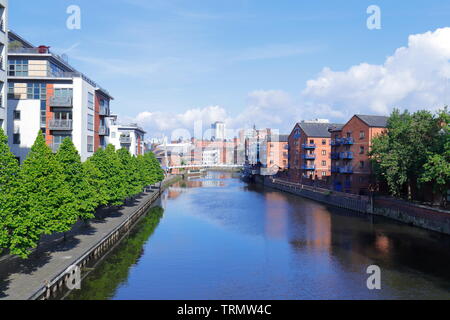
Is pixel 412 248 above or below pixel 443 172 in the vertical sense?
below

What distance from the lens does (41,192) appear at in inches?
1226

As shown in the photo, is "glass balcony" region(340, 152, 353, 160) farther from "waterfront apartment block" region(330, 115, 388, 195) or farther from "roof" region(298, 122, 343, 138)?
"roof" region(298, 122, 343, 138)

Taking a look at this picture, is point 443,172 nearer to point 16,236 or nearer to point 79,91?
point 16,236

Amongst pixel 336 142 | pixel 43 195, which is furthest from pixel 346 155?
pixel 43 195

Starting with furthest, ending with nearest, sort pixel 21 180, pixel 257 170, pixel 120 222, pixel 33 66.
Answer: pixel 257 170 → pixel 33 66 → pixel 120 222 → pixel 21 180

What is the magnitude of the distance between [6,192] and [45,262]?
7453mm

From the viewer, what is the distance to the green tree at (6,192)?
23891mm

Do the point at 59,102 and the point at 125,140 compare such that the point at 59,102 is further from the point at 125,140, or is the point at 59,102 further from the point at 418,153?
the point at 418,153

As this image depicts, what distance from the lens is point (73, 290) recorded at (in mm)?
28016

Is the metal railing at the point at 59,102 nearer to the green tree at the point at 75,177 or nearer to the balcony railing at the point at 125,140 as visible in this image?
the green tree at the point at 75,177

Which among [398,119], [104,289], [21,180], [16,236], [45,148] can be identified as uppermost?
[398,119]
